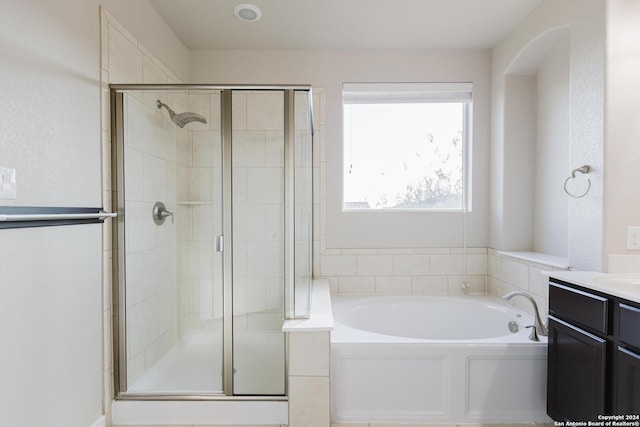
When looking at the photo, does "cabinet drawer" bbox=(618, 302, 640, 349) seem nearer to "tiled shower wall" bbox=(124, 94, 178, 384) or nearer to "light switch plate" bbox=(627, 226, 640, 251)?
"light switch plate" bbox=(627, 226, 640, 251)

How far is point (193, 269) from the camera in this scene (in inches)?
82.8

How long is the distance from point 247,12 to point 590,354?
2.80 m

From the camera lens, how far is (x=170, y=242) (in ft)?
7.04

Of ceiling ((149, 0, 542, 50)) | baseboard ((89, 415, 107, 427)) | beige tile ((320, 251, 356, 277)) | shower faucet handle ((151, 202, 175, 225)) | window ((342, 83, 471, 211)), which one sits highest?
ceiling ((149, 0, 542, 50))

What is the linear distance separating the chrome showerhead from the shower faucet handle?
481 mm

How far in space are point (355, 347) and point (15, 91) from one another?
6.35 ft

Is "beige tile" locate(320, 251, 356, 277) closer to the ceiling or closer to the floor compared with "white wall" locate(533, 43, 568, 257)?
closer to the floor

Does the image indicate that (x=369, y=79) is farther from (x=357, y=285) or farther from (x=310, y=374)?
(x=310, y=374)

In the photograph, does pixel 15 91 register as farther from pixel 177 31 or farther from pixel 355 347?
pixel 355 347

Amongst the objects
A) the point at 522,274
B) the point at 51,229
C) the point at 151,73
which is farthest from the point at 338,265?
the point at 51,229

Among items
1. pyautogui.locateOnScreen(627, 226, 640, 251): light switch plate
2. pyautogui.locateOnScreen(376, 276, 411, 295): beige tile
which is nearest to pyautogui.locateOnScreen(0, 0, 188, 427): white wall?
pyautogui.locateOnScreen(376, 276, 411, 295): beige tile

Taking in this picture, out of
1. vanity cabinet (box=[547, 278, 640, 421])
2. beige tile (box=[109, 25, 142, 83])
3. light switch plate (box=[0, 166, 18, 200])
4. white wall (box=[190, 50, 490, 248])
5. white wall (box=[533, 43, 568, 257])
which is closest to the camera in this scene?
light switch plate (box=[0, 166, 18, 200])

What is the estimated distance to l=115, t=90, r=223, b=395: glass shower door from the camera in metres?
2.04

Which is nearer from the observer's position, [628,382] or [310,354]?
[628,382]
